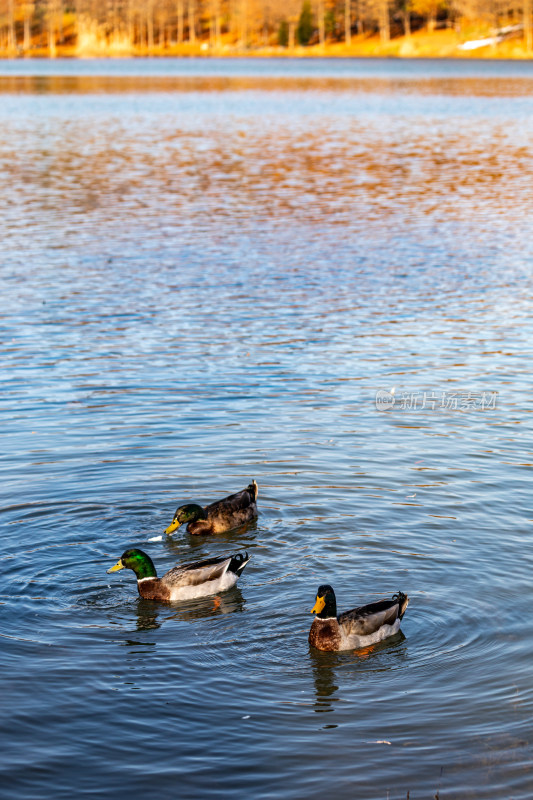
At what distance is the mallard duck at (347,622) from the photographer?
391 inches

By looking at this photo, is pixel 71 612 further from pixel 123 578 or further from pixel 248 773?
pixel 248 773

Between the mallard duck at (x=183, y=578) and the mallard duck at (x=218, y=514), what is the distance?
4.39 feet

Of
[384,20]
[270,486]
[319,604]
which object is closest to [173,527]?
[270,486]

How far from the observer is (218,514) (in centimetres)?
1266

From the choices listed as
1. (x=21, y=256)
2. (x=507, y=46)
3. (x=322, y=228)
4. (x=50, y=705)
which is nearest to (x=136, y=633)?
(x=50, y=705)

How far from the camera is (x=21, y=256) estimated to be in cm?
2961

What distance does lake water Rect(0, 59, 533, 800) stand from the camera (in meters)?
8.73

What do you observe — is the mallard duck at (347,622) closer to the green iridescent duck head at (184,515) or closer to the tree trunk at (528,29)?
the green iridescent duck head at (184,515)

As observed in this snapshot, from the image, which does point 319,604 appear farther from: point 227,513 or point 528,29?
point 528,29

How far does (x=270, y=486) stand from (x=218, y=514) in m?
1.74

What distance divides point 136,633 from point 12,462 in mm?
5396

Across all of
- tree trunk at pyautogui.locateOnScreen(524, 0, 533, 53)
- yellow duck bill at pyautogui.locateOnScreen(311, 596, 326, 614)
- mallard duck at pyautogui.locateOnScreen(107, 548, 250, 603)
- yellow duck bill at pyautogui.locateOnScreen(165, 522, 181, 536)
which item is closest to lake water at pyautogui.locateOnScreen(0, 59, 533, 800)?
mallard duck at pyautogui.locateOnScreen(107, 548, 250, 603)

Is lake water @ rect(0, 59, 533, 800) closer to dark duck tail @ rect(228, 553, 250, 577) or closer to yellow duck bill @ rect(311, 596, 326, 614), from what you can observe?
dark duck tail @ rect(228, 553, 250, 577)

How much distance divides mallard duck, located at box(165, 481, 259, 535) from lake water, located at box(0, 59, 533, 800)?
0.20 metres
